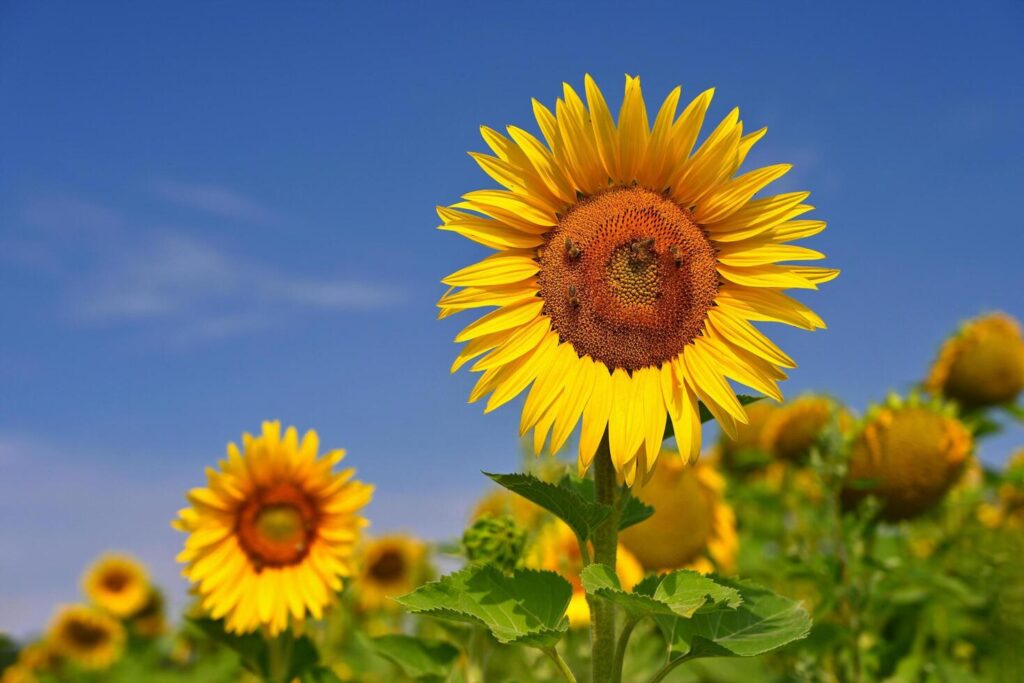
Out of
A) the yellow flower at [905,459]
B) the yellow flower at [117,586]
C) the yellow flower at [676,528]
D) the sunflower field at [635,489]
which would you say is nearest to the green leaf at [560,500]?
the sunflower field at [635,489]

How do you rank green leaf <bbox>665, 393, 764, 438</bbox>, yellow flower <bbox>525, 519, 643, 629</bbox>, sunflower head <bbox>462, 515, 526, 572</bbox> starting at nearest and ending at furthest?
green leaf <bbox>665, 393, 764, 438</bbox>
sunflower head <bbox>462, 515, 526, 572</bbox>
yellow flower <bbox>525, 519, 643, 629</bbox>

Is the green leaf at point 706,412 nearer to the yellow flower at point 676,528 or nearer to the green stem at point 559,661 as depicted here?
the green stem at point 559,661

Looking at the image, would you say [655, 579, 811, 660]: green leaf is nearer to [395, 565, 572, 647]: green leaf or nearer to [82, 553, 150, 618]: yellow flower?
[395, 565, 572, 647]: green leaf

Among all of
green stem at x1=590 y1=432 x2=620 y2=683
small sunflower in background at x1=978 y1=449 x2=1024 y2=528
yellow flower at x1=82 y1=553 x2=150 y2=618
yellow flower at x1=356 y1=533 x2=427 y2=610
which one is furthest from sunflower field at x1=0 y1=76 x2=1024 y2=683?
yellow flower at x1=82 y1=553 x2=150 y2=618

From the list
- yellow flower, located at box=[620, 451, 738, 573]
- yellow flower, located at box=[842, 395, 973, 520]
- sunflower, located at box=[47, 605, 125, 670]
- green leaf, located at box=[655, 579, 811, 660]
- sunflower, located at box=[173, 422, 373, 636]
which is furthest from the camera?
sunflower, located at box=[47, 605, 125, 670]

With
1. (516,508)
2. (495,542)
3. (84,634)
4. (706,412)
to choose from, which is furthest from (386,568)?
(706,412)
